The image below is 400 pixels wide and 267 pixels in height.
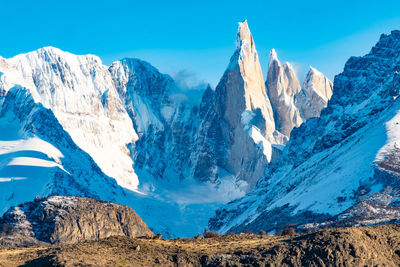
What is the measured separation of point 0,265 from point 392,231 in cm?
3867

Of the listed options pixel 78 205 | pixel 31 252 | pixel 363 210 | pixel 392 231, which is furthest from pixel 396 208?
pixel 31 252

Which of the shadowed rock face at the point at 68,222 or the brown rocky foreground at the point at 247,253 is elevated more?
the shadowed rock face at the point at 68,222

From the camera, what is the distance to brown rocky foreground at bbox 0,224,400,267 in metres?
69.4

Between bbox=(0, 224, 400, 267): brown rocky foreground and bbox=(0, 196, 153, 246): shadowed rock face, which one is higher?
bbox=(0, 196, 153, 246): shadowed rock face

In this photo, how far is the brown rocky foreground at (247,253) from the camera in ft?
228

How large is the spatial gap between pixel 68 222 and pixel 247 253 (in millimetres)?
53649

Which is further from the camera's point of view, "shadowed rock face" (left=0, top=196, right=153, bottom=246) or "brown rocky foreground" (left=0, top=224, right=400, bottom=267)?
"shadowed rock face" (left=0, top=196, right=153, bottom=246)

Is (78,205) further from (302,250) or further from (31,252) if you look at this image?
(302,250)

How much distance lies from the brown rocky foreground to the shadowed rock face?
143 feet

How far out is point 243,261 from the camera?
233 feet

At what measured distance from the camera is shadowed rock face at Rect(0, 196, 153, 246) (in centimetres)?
11838

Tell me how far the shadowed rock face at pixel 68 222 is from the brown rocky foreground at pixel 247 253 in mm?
43597

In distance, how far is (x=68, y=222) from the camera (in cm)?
11975

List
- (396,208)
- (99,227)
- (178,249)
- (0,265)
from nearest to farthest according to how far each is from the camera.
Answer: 1. (0,265)
2. (178,249)
3. (99,227)
4. (396,208)
